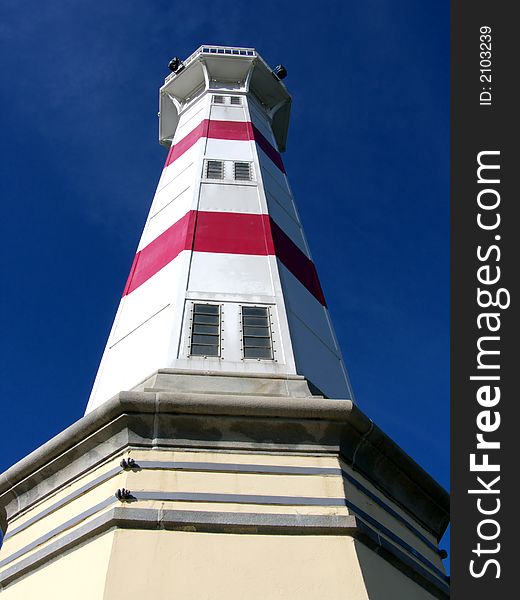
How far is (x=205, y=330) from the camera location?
28.0 feet

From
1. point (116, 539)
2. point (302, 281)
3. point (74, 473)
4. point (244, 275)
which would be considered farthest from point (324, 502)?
point (302, 281)

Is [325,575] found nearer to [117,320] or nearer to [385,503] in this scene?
[385,503]

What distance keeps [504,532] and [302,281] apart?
5.66 metres

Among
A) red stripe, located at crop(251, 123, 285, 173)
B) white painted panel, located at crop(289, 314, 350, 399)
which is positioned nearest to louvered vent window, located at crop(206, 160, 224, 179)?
red stripe, located at crop(251, 123, 285, 173)

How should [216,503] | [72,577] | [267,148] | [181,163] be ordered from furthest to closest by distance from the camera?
[267,148] < [181,163] < [216,503] < [72,577]

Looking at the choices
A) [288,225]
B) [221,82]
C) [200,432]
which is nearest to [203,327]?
[200,432]

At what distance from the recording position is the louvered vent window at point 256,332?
835 cm

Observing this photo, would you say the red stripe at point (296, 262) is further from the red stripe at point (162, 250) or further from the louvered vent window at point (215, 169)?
the louvered vent window at point (215, 169)

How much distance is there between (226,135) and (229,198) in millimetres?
3306

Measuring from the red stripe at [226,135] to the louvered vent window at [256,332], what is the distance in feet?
20.5

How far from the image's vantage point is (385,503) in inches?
283

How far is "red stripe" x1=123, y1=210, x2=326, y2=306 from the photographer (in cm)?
1023

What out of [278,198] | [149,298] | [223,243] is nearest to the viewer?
[149,298]

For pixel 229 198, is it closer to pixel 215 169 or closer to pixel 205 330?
pixel 215 169
